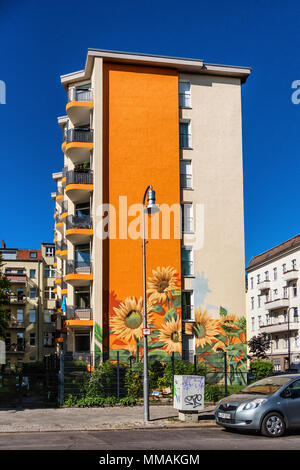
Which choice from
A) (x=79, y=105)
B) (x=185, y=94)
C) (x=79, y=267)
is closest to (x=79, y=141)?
(x=79, y=105)

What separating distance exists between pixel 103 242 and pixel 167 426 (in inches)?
691

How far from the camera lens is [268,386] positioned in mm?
17172

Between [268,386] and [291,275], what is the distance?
5653 cm

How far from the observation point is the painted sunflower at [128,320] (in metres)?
34.2

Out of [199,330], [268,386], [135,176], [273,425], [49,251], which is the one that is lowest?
[273,425]

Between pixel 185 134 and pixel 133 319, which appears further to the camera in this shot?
pixel 185 134

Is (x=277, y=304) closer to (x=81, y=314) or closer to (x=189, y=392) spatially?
(x=81, y=314)

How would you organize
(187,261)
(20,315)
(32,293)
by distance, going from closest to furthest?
1. (187,261)
2. (20,315)
3. (32,293)

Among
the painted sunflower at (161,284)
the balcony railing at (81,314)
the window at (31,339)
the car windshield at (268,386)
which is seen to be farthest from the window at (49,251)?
the car windshield at (268,386)

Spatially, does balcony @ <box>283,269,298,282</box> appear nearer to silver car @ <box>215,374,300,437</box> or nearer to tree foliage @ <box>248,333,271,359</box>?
tree foliage @ <box>248,333,271,359</box>

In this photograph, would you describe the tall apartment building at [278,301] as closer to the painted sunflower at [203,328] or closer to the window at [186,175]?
the painted sunflower at [203,328]

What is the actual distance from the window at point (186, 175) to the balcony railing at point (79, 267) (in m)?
7.69

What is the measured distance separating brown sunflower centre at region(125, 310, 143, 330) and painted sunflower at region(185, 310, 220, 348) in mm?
3236

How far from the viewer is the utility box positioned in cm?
1895
